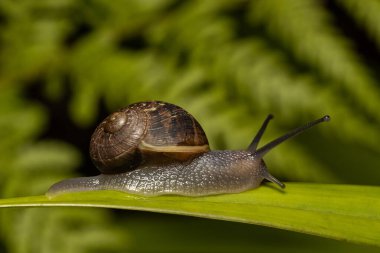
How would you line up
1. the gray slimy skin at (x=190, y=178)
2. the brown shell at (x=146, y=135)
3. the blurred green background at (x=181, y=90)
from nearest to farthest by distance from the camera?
1. the gray slimy skin at (x=190, y=178)
2. the brown shell at (x=146, y=135)
3. the blurred green background at (x=181, y=90)

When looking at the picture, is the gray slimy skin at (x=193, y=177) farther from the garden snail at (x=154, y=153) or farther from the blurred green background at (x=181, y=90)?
the blurred green background at (x=181, y=90)

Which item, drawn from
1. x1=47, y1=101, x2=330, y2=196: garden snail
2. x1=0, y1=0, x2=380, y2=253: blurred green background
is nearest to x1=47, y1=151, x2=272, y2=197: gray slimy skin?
x1=47, y1=101, x2=330, y2=196: garden snail

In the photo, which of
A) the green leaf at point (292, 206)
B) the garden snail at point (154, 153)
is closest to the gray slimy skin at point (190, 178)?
the garden snail at point (154, 153)

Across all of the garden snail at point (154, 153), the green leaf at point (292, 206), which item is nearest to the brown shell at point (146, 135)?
the garden snail at point (154, 153)

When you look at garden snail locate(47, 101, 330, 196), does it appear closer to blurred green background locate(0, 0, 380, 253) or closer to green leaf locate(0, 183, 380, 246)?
green leaf locate(0, 183, 380, 246)

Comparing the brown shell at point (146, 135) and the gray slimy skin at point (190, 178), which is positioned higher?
the brown shell at point (146, 135)

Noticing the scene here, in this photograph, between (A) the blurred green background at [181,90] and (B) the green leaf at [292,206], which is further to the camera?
(A) the blurred green background at [181,90]

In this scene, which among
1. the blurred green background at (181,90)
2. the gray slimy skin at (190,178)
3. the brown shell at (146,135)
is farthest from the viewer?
the blurred green background at (181,90)

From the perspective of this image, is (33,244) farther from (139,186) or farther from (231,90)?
(231,90)
